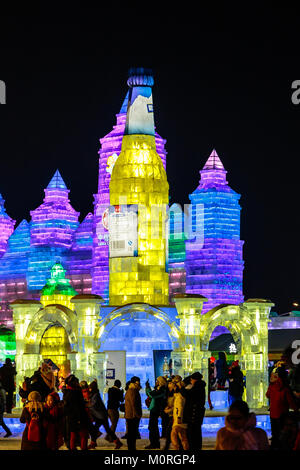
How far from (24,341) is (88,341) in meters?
2.11

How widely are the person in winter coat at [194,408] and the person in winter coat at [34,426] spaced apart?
4.06m

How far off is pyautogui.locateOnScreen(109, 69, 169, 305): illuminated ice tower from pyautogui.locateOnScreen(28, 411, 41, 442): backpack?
63.3 ft

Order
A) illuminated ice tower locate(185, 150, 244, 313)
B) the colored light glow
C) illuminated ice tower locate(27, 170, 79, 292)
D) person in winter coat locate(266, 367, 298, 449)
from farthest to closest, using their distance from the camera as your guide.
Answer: illuminated ice tower locate(27, 170, 79, 292), illuminated ice tower locate(185, 150, 244, 313), the colored light glow, person in winter coat locate(266, 367, 298, 449)

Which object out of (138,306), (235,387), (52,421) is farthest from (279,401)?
(138,306)

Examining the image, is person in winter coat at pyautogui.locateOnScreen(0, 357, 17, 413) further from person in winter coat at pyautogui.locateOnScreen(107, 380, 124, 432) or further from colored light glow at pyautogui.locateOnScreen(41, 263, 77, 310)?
colored light glow at pyautogui.locateOnScreen(41, 263, 77, 310)

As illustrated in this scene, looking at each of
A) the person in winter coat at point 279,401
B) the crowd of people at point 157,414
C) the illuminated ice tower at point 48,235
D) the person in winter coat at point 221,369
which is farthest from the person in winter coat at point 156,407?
the illuminated ice tower at point 48,235

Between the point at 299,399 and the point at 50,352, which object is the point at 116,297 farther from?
the point at 50,352

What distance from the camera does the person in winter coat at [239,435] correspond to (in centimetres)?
1312

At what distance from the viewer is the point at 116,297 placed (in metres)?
37.0

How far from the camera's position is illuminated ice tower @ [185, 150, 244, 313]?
344ft

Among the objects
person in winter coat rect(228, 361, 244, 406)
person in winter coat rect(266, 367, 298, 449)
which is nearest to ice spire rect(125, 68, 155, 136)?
person in winter coat rect(228, 361, 244, 406)

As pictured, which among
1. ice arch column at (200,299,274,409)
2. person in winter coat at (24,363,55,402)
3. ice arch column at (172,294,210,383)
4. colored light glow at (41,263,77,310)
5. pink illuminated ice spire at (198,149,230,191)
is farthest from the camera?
pink illuminated ice spire at (198,149,230,191)
